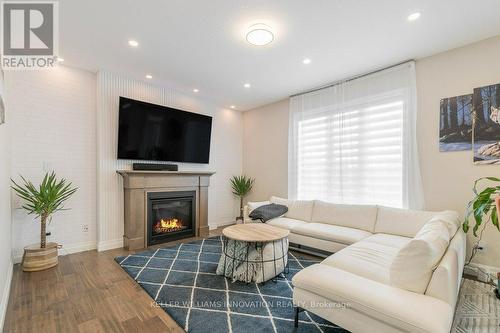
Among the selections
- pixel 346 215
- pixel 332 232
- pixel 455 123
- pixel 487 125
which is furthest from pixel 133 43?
pixel 487 125

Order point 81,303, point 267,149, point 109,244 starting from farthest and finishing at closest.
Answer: point 267,149, point 109,244, point 81,303

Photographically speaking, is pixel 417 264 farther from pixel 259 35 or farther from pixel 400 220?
pixel 259 35

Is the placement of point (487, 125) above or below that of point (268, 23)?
below

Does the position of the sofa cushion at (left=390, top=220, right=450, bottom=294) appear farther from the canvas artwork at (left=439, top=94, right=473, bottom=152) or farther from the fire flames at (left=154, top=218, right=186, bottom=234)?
the fire flames at (left=154, top=218, right=186, bottom=234)

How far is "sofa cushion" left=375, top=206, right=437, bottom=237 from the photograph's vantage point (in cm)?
300

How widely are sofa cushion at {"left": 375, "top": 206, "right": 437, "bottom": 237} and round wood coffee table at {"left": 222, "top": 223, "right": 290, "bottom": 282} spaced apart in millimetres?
1491

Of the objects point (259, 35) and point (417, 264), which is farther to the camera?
point (259, 35)

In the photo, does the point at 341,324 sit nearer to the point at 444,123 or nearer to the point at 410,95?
the point at 444,123

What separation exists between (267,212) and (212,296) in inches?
74.7

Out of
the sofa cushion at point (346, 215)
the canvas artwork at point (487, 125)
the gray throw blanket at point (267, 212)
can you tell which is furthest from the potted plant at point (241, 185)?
the canvas artwork at point (487, 125)

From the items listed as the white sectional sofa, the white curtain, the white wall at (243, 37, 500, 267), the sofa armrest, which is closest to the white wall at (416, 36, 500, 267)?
the white wall at (243, 37, 500, 267)

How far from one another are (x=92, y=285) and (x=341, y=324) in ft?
8.54

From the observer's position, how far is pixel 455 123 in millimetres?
2984

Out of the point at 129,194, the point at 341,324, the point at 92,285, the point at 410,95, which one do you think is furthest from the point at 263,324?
the point at 410,95
